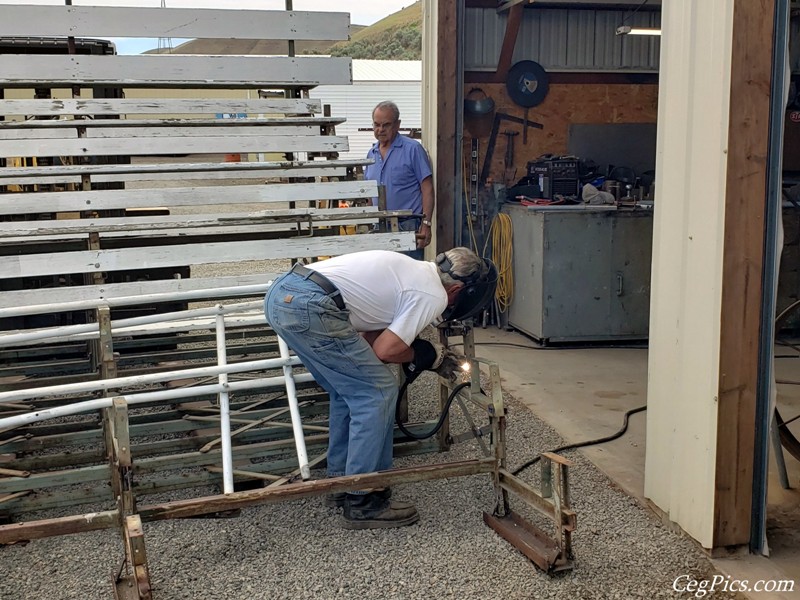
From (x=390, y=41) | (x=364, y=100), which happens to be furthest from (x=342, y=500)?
(x=390, y=41)

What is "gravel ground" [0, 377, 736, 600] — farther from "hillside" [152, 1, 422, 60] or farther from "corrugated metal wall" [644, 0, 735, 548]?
"hillside" [152, 1, 422, 60]

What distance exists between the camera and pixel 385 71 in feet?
89.0

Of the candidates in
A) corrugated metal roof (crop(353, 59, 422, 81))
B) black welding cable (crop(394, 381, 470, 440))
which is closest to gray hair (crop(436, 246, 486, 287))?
black welding cable (crop(394, 381, 470, 440))

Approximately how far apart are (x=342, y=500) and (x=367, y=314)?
102 cm

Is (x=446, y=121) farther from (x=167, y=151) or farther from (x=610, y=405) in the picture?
(x=610, y=405)

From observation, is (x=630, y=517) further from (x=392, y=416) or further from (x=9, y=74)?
(x=9, y=74)

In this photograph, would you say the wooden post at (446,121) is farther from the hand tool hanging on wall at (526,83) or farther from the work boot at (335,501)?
the work boot at (335,501)

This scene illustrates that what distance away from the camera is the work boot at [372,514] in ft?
12.5

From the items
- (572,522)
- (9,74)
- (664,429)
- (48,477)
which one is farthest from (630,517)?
(9,74)

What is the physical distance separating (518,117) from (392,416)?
19.1 feet

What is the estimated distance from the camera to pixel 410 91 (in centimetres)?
2598

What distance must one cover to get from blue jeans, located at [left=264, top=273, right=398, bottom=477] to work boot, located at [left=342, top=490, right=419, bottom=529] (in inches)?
9.0

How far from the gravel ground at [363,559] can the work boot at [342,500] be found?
67 mm

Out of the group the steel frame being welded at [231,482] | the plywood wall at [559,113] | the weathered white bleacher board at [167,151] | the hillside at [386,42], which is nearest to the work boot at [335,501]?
the steel frame being welded at [231,482]
